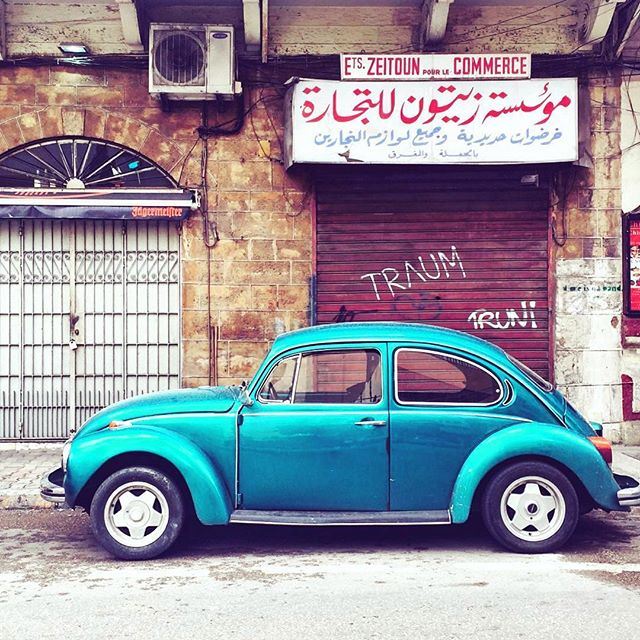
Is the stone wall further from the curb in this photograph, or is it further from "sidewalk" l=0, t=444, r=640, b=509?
the curb

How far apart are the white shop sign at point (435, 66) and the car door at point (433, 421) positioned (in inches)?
189

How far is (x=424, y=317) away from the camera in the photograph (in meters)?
10.5

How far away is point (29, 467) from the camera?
895cm

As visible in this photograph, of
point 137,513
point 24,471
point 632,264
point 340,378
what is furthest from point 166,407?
point 632,264

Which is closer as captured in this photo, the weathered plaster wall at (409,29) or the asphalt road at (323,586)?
the asphalt road at (323,586)

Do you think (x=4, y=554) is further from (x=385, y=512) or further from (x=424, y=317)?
(x=424, y=317)

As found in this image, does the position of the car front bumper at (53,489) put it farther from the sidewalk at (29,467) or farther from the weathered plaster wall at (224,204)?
the weathered plaster wall at (224,204)

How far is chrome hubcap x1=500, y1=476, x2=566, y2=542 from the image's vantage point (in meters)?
5.82

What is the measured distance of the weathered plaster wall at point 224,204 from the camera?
33.7 feet

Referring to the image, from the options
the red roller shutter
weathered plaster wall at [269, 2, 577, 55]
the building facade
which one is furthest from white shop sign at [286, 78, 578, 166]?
weathered plaster wall at [269, 2, 577, 55]

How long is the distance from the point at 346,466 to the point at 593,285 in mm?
5848

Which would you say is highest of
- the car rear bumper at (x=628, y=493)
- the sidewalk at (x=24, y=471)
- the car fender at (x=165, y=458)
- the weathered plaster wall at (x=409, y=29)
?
the weathered plaster wall at (x=409, y=29)

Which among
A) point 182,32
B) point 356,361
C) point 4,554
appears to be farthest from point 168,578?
point 182,32

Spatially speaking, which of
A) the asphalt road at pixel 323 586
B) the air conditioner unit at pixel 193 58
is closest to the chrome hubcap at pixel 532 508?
the asphalt road at pixel 323 586
